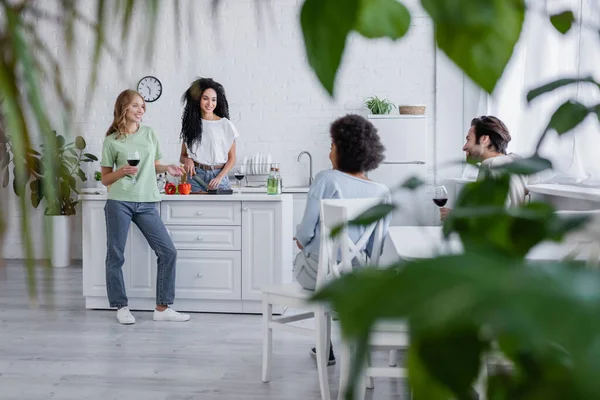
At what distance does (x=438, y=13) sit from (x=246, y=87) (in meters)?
7.19

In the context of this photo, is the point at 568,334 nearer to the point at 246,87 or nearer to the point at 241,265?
the point at 241,265

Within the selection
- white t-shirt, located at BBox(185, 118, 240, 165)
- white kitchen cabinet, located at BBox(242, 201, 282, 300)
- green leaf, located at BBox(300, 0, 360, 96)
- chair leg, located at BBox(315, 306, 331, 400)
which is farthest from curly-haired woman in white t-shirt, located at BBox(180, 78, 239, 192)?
green leaf, located at BBox(300, 0, 360, 96)

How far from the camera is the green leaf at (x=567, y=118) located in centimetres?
60

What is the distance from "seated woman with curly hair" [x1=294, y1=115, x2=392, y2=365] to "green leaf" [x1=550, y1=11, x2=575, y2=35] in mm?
2882

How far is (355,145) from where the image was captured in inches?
144

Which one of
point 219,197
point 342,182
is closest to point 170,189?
point 219,197

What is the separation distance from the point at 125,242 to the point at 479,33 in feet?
15.0

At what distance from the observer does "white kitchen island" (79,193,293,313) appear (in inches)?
190

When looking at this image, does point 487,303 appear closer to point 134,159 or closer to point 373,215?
point 373,215

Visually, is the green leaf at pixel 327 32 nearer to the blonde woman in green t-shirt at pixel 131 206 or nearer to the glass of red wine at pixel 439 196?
the glass of red wine at pixel 439 196

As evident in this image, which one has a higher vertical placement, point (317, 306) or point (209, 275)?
point (317, 306)

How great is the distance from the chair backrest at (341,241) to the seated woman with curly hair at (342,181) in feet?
0.53

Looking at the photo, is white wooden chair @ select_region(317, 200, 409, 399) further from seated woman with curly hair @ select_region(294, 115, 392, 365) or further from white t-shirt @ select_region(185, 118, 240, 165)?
white t-shirt @ select_region(185, 118, 240, 165)

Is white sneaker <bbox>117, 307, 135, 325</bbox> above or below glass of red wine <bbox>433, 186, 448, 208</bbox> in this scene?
below
